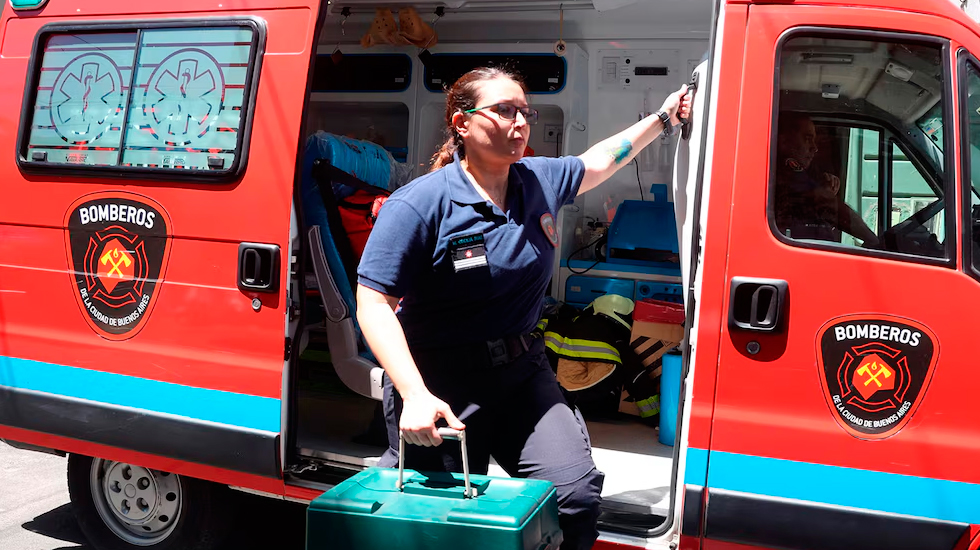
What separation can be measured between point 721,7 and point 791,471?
146 cm

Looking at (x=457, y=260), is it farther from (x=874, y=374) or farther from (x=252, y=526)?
(x=252, y=526)

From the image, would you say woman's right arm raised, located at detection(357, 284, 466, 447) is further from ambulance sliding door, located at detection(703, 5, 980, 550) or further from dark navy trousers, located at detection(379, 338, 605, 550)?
ambulance sliding door, located at detection(703, 5, 980, 550)

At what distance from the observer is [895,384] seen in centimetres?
250

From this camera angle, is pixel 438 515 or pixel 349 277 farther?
pixel 349 277

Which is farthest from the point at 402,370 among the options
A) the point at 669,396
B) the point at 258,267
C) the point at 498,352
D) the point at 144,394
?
the point at 669,396

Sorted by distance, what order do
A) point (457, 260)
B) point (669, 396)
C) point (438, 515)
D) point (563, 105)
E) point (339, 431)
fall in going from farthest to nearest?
point (563, 105) < point (669, 396) < point (339, 431) < point (457, 260) < point (438, 515)

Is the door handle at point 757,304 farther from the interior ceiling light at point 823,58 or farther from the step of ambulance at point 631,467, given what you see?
the step of ambulance at point 631,467

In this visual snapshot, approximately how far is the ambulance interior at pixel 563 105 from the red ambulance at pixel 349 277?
0.08m

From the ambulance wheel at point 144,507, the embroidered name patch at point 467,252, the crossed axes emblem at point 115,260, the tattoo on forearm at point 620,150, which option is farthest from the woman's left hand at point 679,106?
the ambulance wheel at point 144,507

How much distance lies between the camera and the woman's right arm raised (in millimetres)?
2184

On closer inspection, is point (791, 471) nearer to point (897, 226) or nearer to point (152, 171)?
point (897, 226)

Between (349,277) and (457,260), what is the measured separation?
1.74 meters

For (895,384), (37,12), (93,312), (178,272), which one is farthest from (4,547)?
(895,384)

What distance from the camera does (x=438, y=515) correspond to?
2.07 meters
